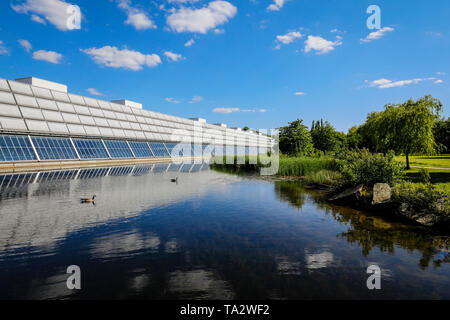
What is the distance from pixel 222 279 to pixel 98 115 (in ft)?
164

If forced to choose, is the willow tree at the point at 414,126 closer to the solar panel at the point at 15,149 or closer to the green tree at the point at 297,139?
the green tree at the point at 297,139

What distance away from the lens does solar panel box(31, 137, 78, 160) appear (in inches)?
1271

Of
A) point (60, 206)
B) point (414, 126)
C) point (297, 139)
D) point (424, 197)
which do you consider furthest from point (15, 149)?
point (414, 126)

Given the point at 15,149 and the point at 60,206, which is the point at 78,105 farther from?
the point at 60,206

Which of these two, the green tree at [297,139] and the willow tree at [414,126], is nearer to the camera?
the willow tree at [414,126]

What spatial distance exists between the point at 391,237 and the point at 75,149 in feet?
132

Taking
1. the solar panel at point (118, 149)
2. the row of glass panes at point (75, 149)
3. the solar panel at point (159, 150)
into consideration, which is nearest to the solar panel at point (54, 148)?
the row of glass panes at point (75, 149)

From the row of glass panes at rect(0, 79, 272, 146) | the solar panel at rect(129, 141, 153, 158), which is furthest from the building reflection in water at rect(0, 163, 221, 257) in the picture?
the solar panel at rect(129, 141, 153, 158)

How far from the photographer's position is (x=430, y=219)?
10.3 meters

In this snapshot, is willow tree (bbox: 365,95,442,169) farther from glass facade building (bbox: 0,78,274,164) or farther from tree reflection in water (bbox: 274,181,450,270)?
glass facade building (bbox: 0,78,274,164)

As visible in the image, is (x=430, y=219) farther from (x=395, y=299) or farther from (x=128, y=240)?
(x=128, y=240)

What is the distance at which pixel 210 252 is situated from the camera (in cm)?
740

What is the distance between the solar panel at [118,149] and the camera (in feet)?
144

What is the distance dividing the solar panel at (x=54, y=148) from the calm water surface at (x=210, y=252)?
22.6 meters
